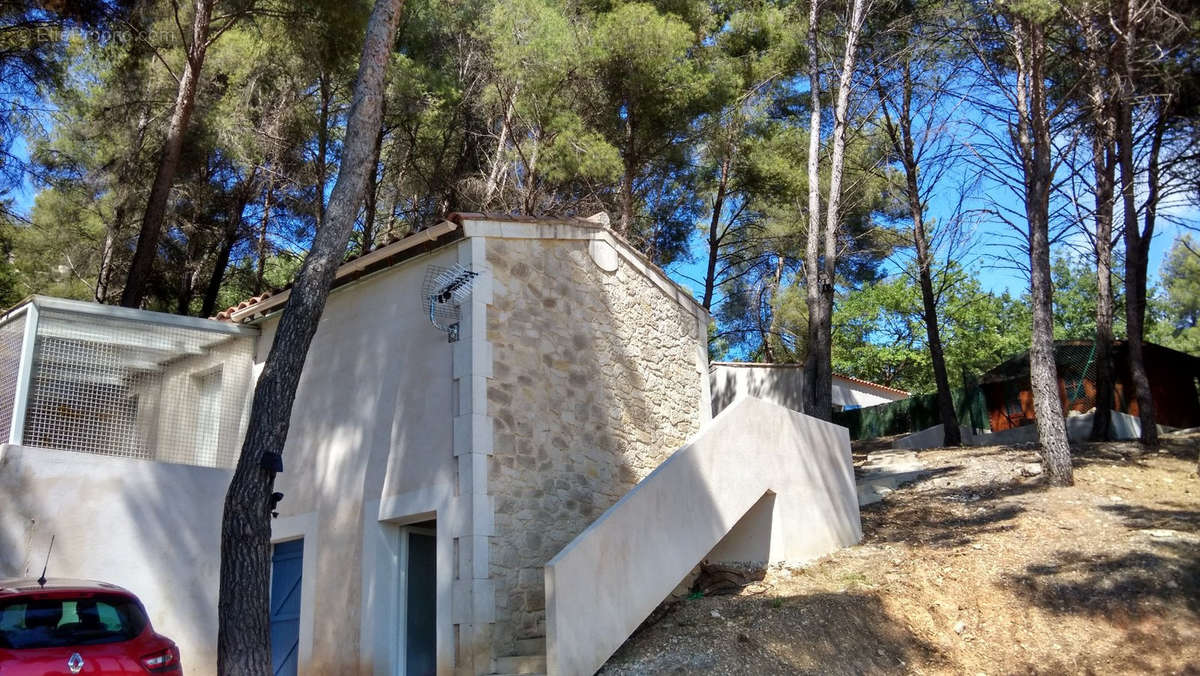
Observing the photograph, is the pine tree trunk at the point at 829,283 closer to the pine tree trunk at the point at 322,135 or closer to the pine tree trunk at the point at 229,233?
the pine tree trunk at the point at 322,135

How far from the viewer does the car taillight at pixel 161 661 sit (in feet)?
18.8

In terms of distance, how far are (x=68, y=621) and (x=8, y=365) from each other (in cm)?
434

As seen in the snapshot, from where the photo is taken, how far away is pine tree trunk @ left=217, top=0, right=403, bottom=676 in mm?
6020

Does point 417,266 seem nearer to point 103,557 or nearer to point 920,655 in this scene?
point 103,557

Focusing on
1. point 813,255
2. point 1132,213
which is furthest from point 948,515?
point 1132,213

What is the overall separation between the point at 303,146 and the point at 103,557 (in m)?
8.00

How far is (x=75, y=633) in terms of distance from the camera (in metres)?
5.59

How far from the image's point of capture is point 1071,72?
1315 centimetres

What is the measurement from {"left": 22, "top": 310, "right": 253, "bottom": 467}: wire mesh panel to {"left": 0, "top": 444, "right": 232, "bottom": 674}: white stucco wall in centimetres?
25

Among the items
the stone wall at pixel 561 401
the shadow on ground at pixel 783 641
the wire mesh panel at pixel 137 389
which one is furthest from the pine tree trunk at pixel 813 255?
the wire mesh panel at pixel 137 389

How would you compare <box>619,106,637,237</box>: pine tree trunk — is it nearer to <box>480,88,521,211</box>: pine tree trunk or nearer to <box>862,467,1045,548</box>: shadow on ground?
<box>480,88,521,211</box>: pine tree trunk

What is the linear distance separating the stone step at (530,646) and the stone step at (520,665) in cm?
9

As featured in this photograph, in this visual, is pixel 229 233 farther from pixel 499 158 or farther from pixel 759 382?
pixel 759 382

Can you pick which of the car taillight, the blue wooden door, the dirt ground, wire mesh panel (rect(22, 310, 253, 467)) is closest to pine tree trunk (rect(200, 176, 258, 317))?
wire mesh panel (rect(22, 310, 253, 467))
